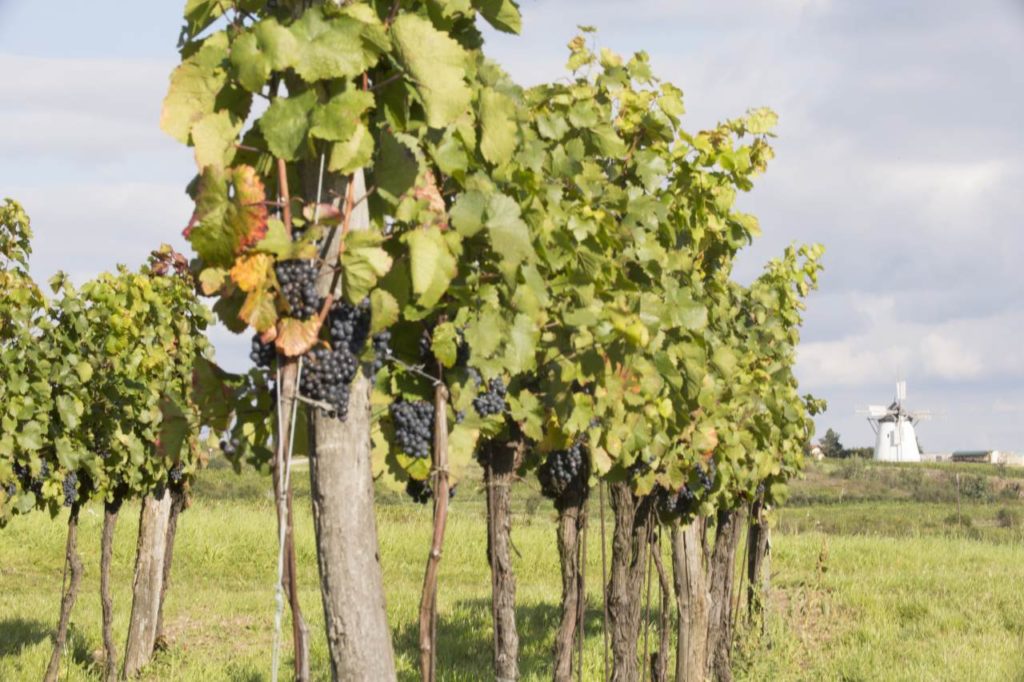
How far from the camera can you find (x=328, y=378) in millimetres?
3146

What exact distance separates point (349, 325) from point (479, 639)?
1107cm

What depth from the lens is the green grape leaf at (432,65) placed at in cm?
331

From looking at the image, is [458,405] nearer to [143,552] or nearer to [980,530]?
[143,552]

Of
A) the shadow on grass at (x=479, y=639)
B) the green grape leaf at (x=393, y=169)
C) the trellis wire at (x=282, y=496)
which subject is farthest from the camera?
the shadow on grass at (x=479, y=639)

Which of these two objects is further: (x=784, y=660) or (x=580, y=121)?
(x=784, y=660)

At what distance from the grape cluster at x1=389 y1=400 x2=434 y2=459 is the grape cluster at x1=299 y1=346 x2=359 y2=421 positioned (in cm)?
95

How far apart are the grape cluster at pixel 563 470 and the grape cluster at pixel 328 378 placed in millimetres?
3173

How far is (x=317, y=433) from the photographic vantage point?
3188mm

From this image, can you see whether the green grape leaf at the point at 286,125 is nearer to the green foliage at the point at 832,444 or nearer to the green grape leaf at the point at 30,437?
the green grape leaf at the point at 30,437

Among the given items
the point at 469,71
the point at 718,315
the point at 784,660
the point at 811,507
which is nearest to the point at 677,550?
the point at 718,315

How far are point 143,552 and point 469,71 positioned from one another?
29.3ft

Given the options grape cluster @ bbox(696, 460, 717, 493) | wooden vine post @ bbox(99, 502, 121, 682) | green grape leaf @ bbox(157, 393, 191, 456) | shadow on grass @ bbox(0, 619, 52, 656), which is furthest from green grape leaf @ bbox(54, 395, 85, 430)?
green grape leaf @ bbox(157, 393, 191, 456)

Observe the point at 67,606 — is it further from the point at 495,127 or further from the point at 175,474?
the point at 495,127

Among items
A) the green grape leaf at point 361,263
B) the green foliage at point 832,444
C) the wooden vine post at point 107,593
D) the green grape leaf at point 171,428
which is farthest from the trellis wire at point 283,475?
the green foliage at point 832,444
